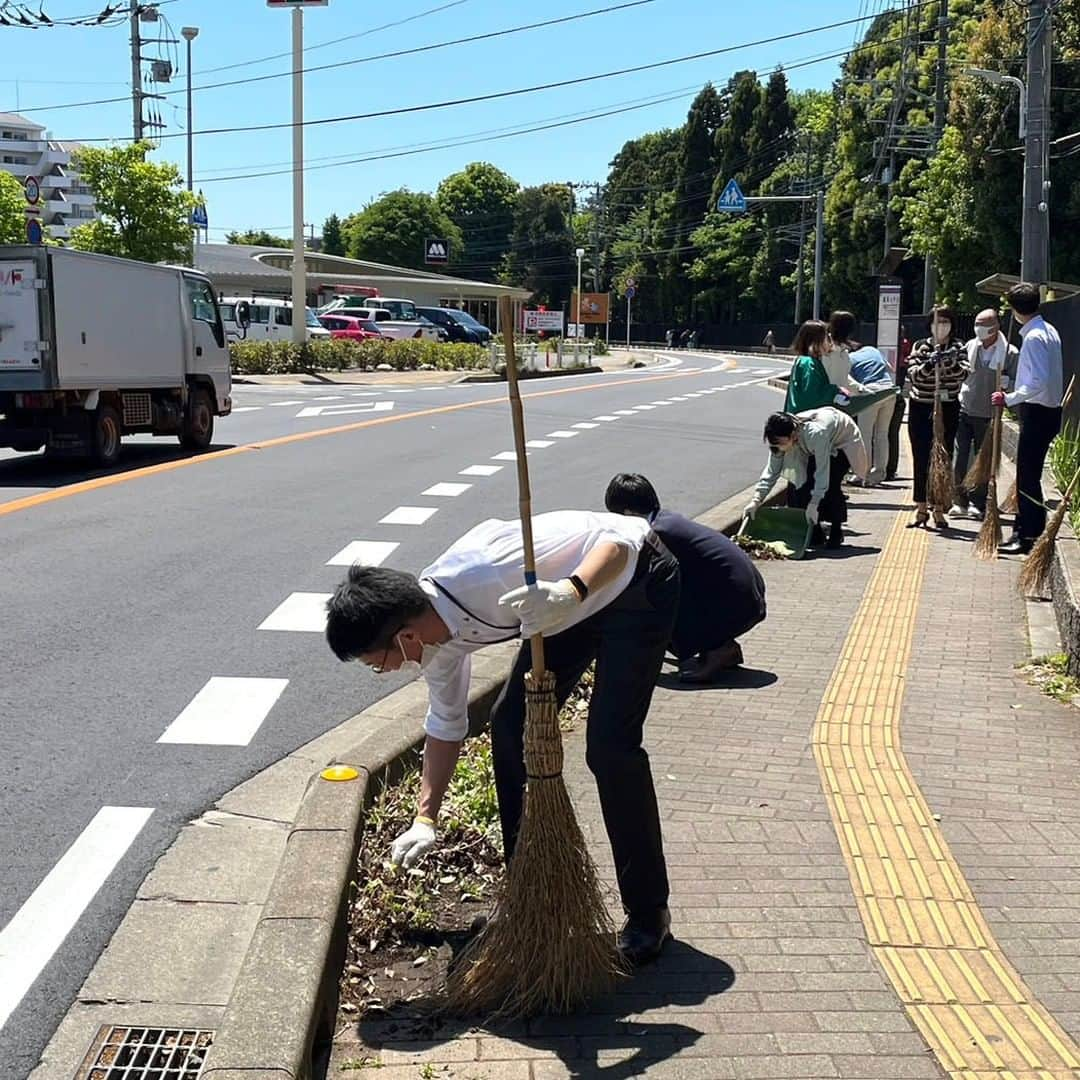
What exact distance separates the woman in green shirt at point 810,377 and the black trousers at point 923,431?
79 cm

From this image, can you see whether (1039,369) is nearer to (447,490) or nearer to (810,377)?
(810,377)

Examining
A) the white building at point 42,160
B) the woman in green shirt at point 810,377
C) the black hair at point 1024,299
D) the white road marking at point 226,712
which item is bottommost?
the white road marking at point 226,712

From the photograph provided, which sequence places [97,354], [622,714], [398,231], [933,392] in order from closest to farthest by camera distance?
1. [622,714]
2. [933,392]
3. [97,354]
4. [398,231]

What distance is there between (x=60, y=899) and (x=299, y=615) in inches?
151

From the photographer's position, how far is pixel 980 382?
35.3 ft

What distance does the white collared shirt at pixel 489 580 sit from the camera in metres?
3.35

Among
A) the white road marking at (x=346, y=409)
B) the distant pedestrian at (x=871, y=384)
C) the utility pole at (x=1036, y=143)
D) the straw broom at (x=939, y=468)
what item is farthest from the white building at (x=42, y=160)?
the straw broom at (x=939, y=468)

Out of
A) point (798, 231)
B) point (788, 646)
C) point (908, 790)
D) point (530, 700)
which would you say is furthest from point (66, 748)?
point (798, 231)

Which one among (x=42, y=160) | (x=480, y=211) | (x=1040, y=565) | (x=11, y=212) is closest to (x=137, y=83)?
(x=11, y=212)

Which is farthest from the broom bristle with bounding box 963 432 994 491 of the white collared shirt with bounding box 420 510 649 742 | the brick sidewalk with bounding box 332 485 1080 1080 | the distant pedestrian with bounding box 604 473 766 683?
the white collared shirt with bounding box 420 510 649 742

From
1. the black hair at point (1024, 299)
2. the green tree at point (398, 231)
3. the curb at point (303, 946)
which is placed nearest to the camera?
the curb at point (303, 946)

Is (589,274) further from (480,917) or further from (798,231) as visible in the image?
(480,917)

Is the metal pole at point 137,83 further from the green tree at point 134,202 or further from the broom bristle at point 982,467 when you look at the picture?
the broom bristle at point 982,467

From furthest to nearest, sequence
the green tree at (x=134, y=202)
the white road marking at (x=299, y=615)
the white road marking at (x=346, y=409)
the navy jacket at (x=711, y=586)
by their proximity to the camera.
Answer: the green tree at (x=134, y=202) → the white road marking at (x=346, y=409) → the white road marking at (x=299, y=615) → the navy jacket at (x=711, y=586)
